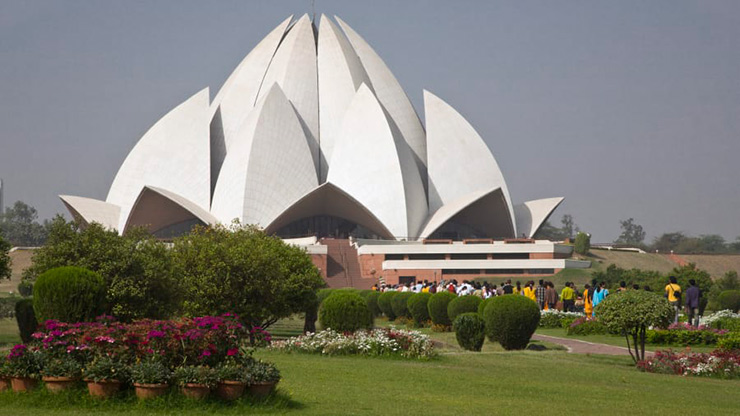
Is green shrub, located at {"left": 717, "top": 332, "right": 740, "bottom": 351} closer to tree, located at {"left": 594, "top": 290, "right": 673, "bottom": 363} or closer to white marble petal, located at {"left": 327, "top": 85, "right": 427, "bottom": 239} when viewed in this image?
tree, located at {"left": 594, "top": 290, "right": 673, "bottom": 363}

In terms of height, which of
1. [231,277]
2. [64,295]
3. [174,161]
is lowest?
[64,295]

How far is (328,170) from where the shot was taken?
154 feet

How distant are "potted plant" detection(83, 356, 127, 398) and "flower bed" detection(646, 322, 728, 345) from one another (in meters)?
10.5

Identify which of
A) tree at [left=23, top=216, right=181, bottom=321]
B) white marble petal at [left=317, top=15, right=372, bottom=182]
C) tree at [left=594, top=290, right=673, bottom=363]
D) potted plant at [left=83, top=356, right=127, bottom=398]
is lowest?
potted plant at [left=83, top=356, right=127, bottom=398]

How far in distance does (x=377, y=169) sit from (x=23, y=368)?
38069 mm

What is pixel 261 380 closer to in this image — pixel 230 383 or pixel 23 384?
pixel 230 383

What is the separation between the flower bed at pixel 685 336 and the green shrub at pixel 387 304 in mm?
8065

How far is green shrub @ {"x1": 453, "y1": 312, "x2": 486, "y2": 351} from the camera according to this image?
13.4 metres

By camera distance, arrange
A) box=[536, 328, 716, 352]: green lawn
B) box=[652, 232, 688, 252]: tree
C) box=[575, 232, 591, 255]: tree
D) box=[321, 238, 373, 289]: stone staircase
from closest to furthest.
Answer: box=[536, 328, 716, 352]: green lawn < box=[321, 238, 373, 289]: stone staircase < box=[575, 232, 591, 255]: tree < box=[652, 232, 688, 252]: tree

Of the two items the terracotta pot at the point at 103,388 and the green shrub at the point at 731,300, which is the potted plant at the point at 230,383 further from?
the green shrub at the point at 731,300

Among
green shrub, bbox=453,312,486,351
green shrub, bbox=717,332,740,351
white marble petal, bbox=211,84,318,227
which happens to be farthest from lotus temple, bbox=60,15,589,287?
green shrub, bbox=717,332,740,351

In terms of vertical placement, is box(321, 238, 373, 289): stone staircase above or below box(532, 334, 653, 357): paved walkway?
above

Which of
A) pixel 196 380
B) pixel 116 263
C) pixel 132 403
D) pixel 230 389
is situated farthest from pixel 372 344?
pixel 132 403

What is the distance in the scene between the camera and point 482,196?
4503 centimetres
